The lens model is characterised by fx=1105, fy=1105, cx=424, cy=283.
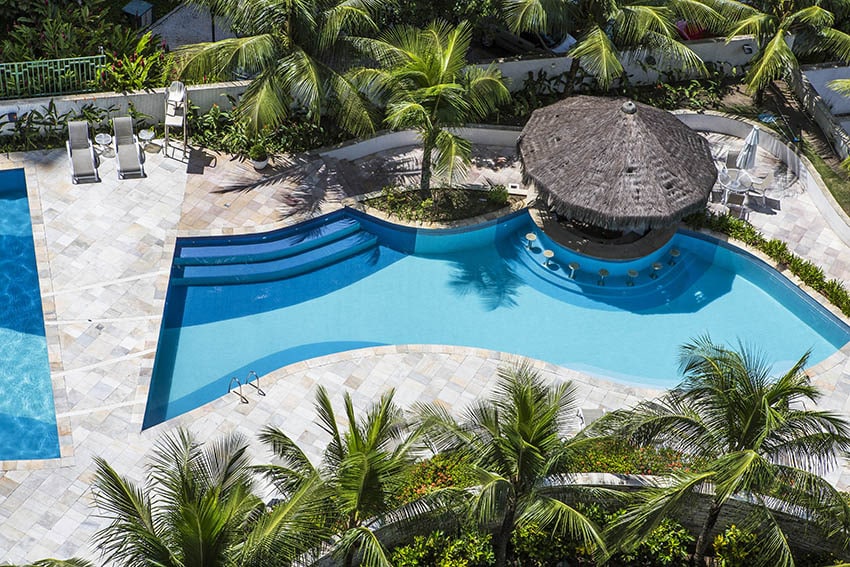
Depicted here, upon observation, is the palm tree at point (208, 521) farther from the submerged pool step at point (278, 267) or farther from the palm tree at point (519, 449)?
the submerged pool step at point (278, 267)

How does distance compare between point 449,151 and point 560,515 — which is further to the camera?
point 449,151

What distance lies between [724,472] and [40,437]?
475 inches

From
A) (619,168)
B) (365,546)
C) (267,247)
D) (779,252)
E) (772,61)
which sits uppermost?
(772,61)

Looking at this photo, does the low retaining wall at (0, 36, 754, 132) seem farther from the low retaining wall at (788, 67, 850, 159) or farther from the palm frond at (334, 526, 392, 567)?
the palm frond at (334, 526, 392, 567)

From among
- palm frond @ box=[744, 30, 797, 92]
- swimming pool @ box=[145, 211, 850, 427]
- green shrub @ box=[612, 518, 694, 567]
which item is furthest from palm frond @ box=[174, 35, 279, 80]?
green shrub @ box=[612, 518, 694, 567]

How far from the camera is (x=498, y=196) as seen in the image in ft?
84.5

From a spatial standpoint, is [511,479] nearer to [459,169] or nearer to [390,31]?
[459,169]

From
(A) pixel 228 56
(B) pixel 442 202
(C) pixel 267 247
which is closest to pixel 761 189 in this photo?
(B) pixel 442 202

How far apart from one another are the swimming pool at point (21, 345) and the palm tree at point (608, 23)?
12.1m

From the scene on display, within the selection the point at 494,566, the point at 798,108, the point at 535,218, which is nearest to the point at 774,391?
the point at 494,566

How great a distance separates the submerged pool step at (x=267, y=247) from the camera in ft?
78.5

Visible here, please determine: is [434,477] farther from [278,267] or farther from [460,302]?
[278,267]

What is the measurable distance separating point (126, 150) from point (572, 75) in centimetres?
1117

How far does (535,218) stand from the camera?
→ 25.8m
